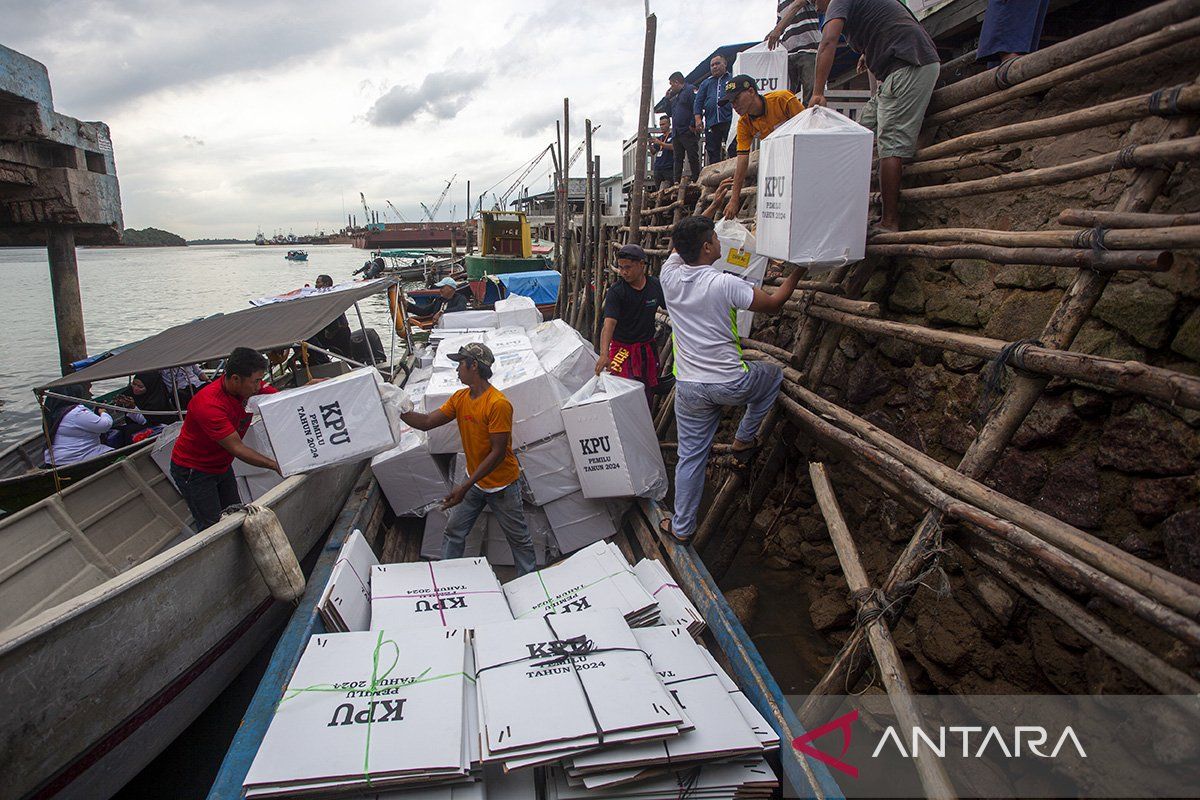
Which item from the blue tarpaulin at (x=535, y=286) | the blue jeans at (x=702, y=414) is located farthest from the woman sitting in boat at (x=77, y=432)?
the blue tarpaulin at (x=535, y=286)

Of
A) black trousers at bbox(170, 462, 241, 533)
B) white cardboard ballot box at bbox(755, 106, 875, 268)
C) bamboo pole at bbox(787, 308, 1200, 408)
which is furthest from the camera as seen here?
black trousers at bbox(170, 462, 241, 533)

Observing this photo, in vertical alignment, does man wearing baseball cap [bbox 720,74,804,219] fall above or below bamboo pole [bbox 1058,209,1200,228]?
above

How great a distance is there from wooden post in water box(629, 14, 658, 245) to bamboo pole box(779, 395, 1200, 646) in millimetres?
6500

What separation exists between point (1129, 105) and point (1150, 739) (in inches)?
97.0

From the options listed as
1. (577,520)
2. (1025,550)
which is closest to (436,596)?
(577,520)

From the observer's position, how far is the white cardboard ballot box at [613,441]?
4.20 metres

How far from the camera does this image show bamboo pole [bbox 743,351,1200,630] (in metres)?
1.72

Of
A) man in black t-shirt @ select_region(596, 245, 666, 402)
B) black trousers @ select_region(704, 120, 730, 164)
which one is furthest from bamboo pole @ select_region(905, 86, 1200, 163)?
black trousers @ select_region(704, 120, 730, 164)

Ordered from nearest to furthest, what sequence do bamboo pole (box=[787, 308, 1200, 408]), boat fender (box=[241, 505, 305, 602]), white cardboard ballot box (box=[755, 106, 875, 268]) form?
bamboo pole (box=[787, 308, 1200, 408])
white cardboard ballot box (box=[755, 106, 875, 268])
boat fender (box=[241, 505, 305, 602])

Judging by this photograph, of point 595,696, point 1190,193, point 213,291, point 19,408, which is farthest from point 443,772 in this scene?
point 213,291

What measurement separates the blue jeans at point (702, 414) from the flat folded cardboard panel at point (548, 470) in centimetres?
98

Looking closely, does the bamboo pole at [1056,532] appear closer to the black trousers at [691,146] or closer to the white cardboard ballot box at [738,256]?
the white cardboard ballot box at [738,256]

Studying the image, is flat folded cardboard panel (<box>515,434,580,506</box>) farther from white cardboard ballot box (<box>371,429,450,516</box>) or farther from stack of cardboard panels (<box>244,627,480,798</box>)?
stack of cardboard panels (<box>244,627,480,798</box>)

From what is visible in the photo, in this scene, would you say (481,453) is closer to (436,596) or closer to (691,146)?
(436,596)
